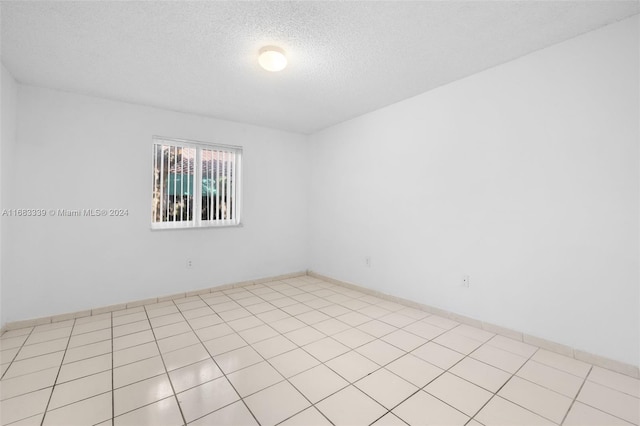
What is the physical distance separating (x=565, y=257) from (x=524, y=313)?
67 cm

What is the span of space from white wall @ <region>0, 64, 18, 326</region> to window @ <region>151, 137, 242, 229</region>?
55.0 inches

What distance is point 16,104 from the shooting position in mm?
3172

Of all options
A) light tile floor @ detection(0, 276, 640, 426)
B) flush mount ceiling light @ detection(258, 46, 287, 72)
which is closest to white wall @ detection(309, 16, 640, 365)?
light tile floor @ detection(0, 276, 640, 426)

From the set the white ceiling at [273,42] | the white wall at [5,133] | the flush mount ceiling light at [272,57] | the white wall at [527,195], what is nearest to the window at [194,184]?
the white ceiling at [273,42]

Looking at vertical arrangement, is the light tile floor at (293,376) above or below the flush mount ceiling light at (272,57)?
below

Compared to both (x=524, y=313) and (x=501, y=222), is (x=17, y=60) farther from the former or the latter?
(x=524, y=313)

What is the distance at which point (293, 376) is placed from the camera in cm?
219

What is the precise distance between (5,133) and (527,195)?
5358mm

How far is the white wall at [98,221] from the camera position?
3.23 meters

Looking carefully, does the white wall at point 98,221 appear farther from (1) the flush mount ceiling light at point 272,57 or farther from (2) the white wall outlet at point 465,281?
(2) the white wall outlet at point 465,281

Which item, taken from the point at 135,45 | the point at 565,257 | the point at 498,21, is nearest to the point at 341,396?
the point at 565,257

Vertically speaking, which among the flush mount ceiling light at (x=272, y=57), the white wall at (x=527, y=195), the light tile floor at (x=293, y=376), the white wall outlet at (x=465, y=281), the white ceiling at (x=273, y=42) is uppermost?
the white ceiling at (x=273, y=42)

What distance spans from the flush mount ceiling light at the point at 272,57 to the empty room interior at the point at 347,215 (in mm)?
19

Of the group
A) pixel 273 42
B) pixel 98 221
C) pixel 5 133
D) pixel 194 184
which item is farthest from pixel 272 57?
pixel 98 221
